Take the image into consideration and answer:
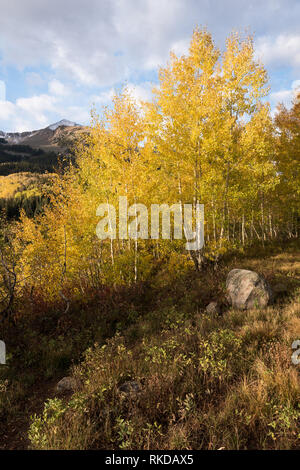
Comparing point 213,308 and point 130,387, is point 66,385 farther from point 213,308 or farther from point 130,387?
point 213,308

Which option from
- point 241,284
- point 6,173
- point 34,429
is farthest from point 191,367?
point 6,173

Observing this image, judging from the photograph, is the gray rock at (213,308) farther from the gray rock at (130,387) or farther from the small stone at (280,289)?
the gray rock at (130,387)

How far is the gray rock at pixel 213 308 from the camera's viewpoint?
797 cm

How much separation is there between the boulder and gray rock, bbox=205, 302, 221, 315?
2.13ft

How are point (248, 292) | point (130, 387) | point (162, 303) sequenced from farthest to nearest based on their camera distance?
point (162, 303) → point (248, 292) → point (130, 387)

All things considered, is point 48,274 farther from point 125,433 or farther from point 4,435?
point 125,433

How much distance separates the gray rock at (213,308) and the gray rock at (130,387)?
4345mm

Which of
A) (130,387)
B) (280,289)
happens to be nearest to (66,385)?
(130,387)

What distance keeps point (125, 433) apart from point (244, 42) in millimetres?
14959

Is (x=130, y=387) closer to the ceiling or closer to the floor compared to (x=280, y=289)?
closer to the floor

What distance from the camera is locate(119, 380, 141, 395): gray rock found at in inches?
162

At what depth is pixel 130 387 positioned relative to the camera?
13.8 feet

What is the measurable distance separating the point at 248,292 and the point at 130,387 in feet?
A: 18.9

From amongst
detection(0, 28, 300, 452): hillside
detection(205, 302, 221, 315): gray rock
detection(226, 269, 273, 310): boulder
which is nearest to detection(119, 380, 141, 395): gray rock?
detection(0, 28, 300, 452): hillside
